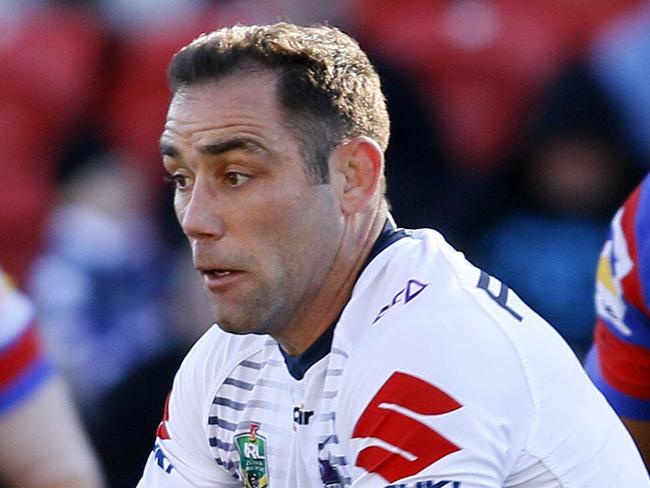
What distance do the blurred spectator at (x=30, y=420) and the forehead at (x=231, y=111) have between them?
0.85m

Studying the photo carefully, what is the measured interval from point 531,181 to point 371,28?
103 cm

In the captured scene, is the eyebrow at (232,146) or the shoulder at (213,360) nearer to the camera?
the eyebrow at (232,146)

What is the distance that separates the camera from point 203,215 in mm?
2781

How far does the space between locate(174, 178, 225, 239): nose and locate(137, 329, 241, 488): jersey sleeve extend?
40 centimetres

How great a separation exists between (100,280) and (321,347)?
284 cm

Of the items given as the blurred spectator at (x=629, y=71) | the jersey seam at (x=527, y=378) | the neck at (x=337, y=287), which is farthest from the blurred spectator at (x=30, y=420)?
the blurred spectator at (x=629, y=71)

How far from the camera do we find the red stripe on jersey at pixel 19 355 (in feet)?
11.4

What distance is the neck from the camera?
9.59 ft

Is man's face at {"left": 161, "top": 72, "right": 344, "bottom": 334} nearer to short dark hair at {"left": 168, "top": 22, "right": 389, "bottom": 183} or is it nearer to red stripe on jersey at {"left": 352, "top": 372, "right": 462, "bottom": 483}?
short dark hair at {"left": 168, "top": 22, "right": 389, "bottom": 183}

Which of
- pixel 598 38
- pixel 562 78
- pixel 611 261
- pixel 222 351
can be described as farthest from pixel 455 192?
pixel 222 351

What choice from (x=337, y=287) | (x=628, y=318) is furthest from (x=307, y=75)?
(x=628, y=318)

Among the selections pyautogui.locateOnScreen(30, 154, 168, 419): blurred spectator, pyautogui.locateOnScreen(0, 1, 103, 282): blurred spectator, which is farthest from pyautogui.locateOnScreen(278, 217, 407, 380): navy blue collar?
pyautogui.locateOnScreen(0, 1, 103, 282): blurred spectator

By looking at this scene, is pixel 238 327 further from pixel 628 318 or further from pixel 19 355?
pixel 628 318

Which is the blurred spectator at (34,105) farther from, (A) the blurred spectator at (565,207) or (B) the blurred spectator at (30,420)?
(B) the blurred spectator at (30,420)
